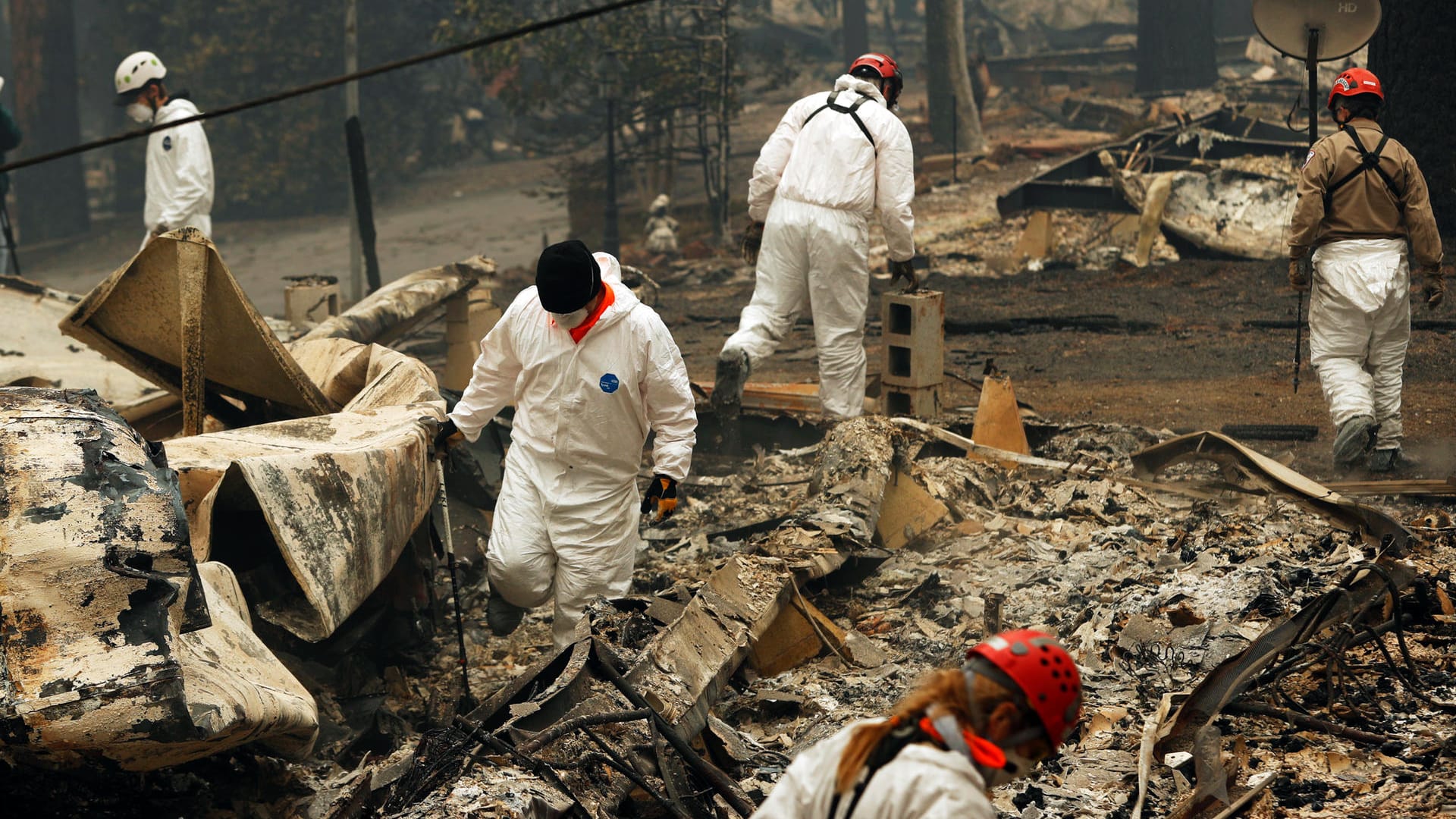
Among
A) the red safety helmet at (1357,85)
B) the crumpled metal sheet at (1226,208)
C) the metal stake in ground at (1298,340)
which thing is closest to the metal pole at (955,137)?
the crumpled metal sheet at (1226,208)

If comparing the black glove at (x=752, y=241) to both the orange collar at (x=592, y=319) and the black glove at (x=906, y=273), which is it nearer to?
the black glove at (x=906, y=273)

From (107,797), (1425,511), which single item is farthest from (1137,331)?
(107,797)

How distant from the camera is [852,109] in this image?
6809mm

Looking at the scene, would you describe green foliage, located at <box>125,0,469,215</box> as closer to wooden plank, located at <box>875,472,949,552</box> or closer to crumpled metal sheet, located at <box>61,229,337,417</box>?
crumpled metal sheet, located at <box>61,229,337,417</box>

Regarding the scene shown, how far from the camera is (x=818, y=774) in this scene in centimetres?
204

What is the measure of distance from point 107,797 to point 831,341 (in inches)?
180

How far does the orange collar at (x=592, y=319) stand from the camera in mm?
4426

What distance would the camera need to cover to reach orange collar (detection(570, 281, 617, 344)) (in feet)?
14.5

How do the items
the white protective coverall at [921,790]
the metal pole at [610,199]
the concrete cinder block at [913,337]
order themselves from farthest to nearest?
the metal pole at [610,199]
the concrete cinder block at [913,337]
the white protective coverall at [921,790]

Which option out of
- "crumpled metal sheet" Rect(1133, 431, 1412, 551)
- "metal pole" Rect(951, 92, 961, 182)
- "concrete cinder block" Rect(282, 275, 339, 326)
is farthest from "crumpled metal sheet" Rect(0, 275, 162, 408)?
"metal pole" Rect(951, 92, 961, 182)

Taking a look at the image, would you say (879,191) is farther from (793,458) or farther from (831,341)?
(793,458)

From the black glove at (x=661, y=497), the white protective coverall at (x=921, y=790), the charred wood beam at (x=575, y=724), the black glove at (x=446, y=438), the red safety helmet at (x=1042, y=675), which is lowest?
the charred wood beam at (x=575, y=724)

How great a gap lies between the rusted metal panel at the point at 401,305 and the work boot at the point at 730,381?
6.13 feet

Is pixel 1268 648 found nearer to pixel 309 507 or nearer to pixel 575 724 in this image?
pixel 575 724
